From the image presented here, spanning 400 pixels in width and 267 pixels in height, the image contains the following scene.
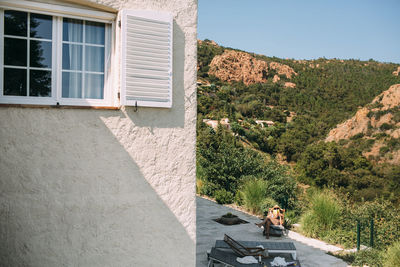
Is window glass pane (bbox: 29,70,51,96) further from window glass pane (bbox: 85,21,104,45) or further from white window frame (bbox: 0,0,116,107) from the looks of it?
window glass pane (bbox: 85,21,104,45)

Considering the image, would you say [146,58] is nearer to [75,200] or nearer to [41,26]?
[41,26]

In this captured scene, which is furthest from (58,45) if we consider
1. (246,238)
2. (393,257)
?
(393,257)

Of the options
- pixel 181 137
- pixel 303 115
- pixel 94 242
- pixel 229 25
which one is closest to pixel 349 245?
pixel 181 137

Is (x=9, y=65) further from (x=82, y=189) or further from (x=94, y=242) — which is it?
(x=94, y=242)

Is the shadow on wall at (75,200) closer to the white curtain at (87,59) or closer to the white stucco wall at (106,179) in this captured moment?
the white stucco wall at (106,179)

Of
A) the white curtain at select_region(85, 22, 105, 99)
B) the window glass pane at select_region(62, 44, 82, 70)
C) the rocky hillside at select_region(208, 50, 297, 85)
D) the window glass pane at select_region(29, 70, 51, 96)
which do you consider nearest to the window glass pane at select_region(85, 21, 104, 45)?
the white curtain at select_region(85, 22, 105, 99)

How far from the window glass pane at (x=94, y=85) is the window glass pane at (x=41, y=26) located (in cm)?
65

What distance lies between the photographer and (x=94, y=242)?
4273 mm

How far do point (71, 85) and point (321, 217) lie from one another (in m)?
7.94

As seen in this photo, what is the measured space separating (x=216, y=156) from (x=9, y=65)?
503 inches

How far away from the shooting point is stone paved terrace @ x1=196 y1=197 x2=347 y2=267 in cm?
764

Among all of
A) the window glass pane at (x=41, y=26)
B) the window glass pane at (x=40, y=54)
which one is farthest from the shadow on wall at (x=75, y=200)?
the window glass pane at (x=41, y=26)

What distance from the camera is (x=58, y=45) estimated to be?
14.0ft

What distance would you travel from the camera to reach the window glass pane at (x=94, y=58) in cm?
447
